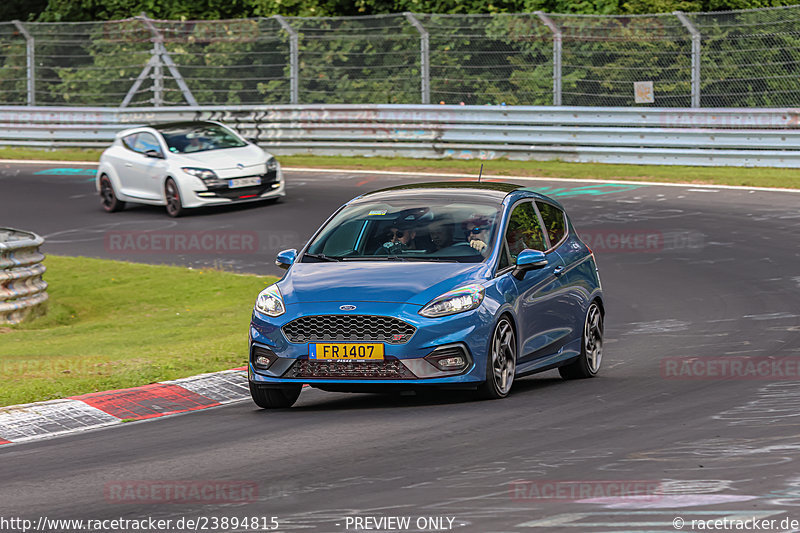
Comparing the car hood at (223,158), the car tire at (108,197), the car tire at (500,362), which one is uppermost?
the car tire at (500,362)

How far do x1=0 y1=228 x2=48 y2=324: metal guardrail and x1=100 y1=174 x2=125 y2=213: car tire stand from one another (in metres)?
8.50

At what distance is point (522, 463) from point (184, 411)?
3591 mm

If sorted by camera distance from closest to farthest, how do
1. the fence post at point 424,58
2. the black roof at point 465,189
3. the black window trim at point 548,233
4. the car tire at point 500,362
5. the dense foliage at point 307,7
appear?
the car tire at point 500,362, the black roof at point 465,189, the black window trim at point 548,233, the fence post at point 424,58, the dense foliage at point 307,7

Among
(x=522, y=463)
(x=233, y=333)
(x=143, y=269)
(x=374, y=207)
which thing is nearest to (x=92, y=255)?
(x=143, y=269)

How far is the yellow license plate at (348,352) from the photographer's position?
9.81 m

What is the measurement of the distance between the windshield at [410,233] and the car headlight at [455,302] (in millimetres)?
504

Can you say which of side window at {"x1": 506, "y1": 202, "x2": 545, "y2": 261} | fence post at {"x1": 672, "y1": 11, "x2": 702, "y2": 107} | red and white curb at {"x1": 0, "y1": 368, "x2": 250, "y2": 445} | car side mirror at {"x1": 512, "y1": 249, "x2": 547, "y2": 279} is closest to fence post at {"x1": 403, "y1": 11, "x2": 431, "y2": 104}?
fence post at {"x1": 672, "y1": 11, "x2": 702, "y2": 107}

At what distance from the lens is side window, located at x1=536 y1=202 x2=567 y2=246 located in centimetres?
1191

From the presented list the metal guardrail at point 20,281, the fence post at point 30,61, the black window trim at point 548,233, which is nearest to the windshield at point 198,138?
the metal guardrail at point 20,281

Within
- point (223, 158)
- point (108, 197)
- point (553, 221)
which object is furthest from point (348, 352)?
point (108, 197)

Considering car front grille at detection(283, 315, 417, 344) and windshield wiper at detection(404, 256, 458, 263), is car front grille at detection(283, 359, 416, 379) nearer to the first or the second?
car front grille at detection(283, 315, 417, 344)

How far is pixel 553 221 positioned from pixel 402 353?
285 centimetres

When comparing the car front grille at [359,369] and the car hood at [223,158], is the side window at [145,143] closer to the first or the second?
the car hood at [223,158]

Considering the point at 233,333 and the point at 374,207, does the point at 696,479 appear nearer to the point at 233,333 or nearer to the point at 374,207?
the point at 374,207
